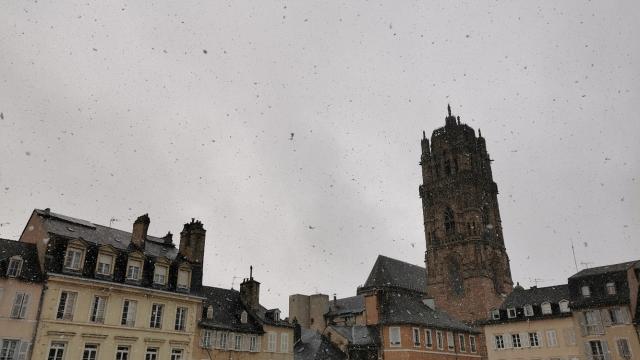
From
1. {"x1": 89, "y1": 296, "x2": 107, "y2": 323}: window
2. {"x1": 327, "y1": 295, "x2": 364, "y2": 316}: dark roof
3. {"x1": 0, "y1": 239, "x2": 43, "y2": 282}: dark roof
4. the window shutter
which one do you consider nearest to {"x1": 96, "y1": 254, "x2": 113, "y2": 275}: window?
{"x1": 89, "y1": 296, "x2": 107, "y2": 323}: window

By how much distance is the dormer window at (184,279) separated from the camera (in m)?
32.9

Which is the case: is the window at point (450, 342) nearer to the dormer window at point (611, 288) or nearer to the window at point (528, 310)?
the window at point (528, 310)

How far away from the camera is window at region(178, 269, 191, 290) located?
32.9 meters

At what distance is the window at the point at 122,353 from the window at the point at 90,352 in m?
1.28

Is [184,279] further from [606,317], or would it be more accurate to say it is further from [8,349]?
[606,317]

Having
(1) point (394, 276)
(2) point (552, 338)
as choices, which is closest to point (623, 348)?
(2) point (552, 338)

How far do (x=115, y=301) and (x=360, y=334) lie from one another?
73.4 ft

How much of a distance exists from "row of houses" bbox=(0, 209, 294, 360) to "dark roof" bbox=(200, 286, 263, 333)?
0.31 ft

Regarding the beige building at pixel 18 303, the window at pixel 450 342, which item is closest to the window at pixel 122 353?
the beige building at pixel 18 303

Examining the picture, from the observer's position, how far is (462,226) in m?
69.4

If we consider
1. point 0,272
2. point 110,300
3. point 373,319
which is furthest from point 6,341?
point 373,319

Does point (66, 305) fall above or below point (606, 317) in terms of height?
below

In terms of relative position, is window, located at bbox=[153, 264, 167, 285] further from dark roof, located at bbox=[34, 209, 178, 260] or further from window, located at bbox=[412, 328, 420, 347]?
window, located at bbox=[412, 328, 420, 347]

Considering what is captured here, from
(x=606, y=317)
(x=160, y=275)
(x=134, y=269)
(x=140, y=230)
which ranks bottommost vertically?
(x=606, y=317)
